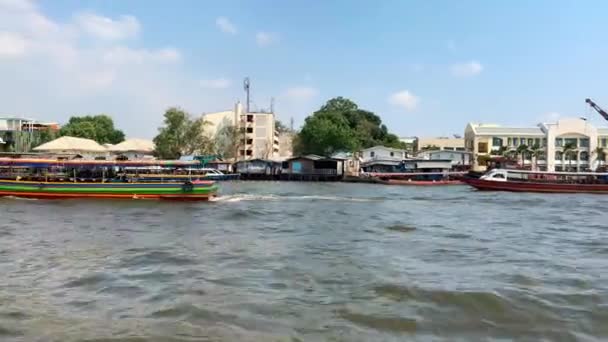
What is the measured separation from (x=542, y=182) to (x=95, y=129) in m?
47.1

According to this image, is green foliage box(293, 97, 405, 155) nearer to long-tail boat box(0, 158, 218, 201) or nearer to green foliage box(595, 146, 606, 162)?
green foliage box(595, 146, 606, 162)

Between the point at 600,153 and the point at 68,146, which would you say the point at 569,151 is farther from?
the point at 68,146

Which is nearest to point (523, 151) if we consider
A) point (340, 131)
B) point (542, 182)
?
point (340, 131)

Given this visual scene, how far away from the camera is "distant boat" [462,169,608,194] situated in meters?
31.7

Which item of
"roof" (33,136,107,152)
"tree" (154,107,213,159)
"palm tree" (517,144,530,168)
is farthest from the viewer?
"palm tree" (517,144,530,168)

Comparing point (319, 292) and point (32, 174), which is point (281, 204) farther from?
point (319, 292)

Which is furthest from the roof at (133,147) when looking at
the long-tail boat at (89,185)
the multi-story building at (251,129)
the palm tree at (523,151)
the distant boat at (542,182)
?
the palm tree at (523,151)

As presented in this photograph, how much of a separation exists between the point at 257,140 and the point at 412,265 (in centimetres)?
A: 5046

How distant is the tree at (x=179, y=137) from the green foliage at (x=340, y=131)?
10516 mm

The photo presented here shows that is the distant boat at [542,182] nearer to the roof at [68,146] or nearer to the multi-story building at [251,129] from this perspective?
the roof at [68,146]

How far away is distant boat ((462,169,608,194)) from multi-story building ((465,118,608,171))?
20.3 m

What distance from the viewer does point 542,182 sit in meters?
31.9

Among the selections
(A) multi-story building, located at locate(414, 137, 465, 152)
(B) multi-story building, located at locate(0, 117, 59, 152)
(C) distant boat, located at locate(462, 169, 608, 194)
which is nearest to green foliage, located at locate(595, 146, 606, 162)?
(A) multi-story building, located at locate(414, 137, 465, 152)

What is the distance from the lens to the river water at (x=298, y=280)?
525 centimetres
